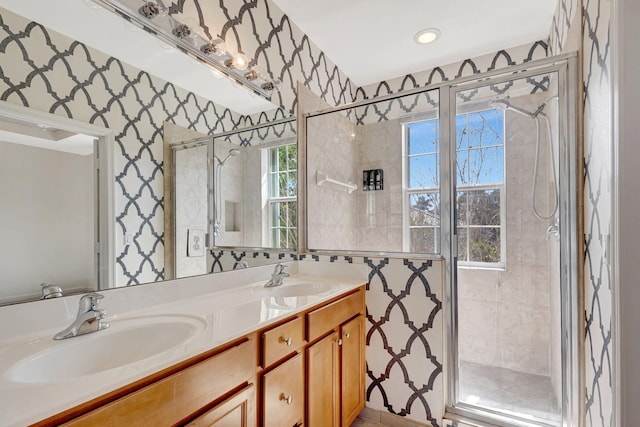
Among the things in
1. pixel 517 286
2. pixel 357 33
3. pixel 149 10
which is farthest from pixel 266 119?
pixel 517 286

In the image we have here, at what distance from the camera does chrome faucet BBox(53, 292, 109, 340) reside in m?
0.94

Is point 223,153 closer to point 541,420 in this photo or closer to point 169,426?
point 169,426

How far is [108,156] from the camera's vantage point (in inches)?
46.5

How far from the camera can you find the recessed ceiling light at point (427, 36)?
7.29 feet

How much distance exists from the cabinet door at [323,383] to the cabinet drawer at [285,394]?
2.4 inches

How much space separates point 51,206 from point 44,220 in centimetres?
5

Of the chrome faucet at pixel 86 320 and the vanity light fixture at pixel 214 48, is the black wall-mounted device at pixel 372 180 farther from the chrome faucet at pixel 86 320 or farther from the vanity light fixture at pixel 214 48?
the chrome faucet at pixel 86 320

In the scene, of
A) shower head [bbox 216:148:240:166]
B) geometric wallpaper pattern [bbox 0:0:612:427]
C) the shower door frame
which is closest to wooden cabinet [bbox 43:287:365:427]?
geometric wallpaper pattern [bbox 0:0:612:427]

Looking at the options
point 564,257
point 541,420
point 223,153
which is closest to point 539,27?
point 564,257

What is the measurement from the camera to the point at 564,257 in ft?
5.20

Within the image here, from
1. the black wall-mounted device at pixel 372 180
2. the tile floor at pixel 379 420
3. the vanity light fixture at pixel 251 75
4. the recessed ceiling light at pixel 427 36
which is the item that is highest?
the recessed ceiling light at pixel 427 36

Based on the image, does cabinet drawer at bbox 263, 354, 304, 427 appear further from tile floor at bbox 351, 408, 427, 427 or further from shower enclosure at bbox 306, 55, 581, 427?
shower enclosure at bbox 306, 55, 581, 427

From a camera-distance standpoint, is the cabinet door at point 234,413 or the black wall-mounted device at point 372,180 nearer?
the cabinet door at point 234,413

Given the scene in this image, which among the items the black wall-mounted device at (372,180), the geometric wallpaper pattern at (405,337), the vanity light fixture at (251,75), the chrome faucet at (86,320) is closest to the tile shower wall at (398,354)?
the geometric wallpaper pattern at (405,337)
